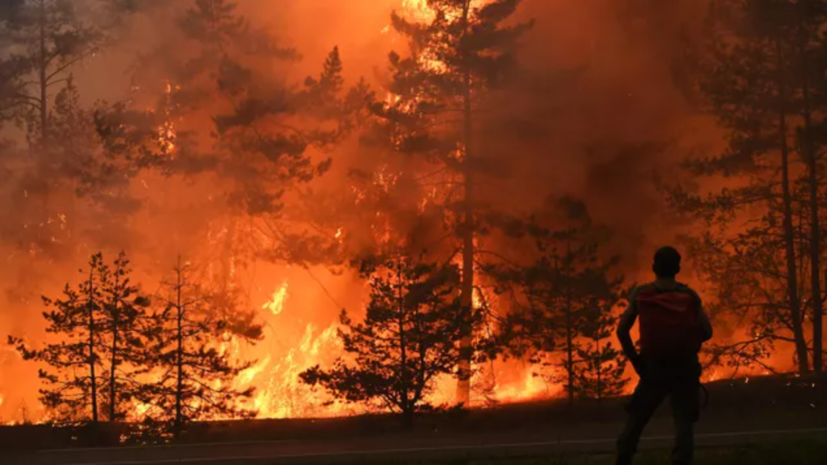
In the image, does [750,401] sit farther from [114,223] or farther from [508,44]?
[114,223]

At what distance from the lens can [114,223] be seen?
30.1 meters

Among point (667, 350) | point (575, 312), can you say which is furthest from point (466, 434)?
point (667, 350)

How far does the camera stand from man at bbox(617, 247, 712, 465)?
5801 mm

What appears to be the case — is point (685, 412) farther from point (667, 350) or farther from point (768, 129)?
point (768, 129)

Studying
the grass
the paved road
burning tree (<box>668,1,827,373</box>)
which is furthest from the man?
burning tree (<box>668,1,827,373</box>)

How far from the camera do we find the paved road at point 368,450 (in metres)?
9.20

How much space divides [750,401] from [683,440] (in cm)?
794

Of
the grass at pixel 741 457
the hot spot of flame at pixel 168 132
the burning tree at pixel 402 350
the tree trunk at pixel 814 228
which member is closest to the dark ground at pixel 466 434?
the grass at pixel 741 457

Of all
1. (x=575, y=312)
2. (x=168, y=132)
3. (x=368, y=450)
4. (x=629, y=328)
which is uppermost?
(x=168, y=132)

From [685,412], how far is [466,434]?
6049 mm

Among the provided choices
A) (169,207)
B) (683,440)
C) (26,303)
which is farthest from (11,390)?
(683,440)

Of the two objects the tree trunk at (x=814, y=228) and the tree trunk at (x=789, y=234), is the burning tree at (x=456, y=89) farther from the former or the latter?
the tree trunk at (x=814, y=228)

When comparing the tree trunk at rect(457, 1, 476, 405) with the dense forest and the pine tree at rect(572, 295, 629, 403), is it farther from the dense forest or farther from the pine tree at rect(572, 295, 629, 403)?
the pine tree at rect(572, 295, 629, 403)

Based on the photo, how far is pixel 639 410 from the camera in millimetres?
5953
